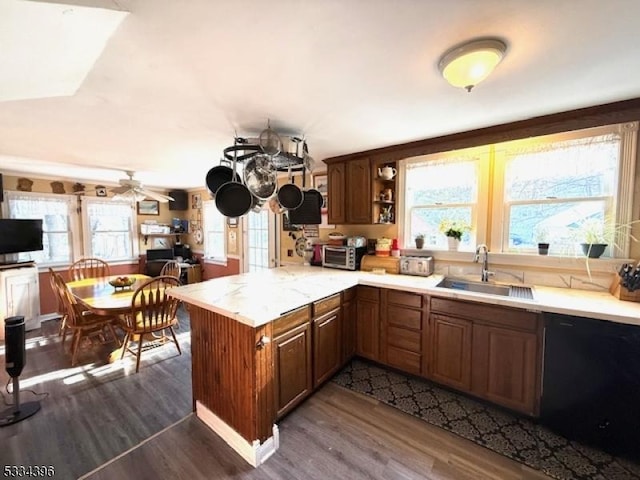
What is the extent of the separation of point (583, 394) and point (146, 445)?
282 cm

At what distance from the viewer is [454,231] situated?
2664mm

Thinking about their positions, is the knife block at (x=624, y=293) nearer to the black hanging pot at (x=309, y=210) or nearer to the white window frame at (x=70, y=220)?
the black hanging pot at (x=309, y=210)

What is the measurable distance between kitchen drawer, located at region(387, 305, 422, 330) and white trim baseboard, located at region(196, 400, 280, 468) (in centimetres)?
130

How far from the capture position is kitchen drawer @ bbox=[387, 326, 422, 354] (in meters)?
2.35

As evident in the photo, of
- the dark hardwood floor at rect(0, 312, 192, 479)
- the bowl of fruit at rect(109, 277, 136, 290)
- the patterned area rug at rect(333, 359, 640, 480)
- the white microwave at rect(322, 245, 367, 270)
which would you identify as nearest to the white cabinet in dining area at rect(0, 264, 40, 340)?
the dark hardwood floor at rect(0, 312, 192, 479)

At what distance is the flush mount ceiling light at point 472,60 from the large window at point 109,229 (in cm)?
548

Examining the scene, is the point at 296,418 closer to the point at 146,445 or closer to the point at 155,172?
the point at 146,445

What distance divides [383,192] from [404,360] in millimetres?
1769

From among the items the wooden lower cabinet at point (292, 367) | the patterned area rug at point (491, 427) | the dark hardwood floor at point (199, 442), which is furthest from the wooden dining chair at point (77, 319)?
the patterned area rug at point (491, 427)

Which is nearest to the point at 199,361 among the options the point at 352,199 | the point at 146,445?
the point at 146,445

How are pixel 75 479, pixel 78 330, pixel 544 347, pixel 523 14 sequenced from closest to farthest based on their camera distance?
pixel 523 14 → pixel 75 479 → pixel 544 347 → pixel 78 330

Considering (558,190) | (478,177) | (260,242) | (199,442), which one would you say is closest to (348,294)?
(199,442)

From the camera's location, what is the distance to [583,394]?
1696 millimetres

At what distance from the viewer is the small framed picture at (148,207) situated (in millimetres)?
5195
